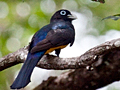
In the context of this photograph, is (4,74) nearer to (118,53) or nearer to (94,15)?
(94,15)

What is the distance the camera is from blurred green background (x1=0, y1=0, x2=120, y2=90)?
6.19 metres

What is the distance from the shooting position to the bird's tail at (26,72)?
8.87 ft

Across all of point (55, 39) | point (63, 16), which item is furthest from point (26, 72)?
point (63, 16)

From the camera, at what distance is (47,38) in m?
3.25

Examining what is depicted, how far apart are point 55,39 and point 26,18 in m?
3.62

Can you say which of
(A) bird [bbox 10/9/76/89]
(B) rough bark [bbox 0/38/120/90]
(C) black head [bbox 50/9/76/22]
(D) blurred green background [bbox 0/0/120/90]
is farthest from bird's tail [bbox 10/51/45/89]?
(D) blurred green background [bbox 0/0/120/90]

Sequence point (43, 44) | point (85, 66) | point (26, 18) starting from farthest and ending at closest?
point (26, 18) → point (43, 44) → point (85, 66)

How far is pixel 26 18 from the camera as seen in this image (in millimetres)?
6703

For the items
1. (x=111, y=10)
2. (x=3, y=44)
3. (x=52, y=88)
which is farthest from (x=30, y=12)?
(x=52, y=88)

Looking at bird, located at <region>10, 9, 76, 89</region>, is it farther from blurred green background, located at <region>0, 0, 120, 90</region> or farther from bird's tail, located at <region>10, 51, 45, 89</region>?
blurred green background, located at <region>0, 0, 120, 90</region>

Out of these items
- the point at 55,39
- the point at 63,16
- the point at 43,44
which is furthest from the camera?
the point at 63,16

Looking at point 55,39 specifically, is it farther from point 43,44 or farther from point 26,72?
point 26,72

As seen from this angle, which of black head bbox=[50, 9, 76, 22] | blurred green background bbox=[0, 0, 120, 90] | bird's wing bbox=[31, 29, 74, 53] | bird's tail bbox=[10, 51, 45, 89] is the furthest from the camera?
blurred green background bbox=[0, 0, 120, 90]

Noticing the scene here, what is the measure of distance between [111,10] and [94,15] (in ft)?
1.72
